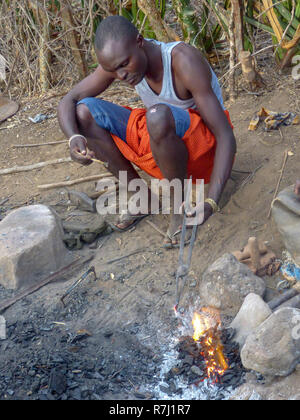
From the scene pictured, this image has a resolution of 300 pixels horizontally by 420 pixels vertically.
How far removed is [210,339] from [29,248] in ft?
3.87

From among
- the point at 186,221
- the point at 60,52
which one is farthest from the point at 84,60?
the point at 186,221

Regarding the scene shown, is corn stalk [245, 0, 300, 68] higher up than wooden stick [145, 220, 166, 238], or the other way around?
corn stalk [245, 0, 300, 68]

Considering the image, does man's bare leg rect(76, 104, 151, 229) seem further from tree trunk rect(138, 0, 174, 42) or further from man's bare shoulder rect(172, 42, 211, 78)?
tree trunk rect(138, 0, 174, 42)

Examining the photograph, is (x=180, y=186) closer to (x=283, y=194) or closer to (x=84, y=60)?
(x=283, y=194)

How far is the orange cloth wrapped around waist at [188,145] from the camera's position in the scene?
2959mm

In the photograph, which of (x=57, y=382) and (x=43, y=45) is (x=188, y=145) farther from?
(x=43, y=45)

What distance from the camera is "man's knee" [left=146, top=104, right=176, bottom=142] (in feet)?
9.12

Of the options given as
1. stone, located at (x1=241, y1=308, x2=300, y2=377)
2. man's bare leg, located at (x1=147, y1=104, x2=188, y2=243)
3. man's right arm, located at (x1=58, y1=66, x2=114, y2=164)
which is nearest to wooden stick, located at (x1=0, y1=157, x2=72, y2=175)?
man's right arm, located at (x1=58, y1=66, x2=114, y2=164)

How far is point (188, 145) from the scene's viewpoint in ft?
9.75

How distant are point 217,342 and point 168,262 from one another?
0.74 metres

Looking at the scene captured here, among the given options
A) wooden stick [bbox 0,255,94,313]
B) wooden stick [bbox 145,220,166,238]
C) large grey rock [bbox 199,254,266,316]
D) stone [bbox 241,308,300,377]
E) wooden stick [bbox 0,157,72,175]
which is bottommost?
wooden stick [bbox 0,157,72,175]

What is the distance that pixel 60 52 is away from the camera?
18.0 feet

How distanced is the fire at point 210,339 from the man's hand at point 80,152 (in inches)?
41.8

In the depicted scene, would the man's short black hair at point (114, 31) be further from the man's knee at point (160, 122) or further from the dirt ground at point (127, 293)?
the dirt ground at point (127, 293)
